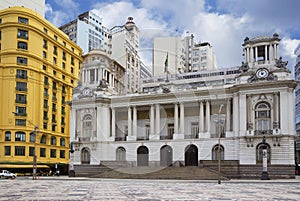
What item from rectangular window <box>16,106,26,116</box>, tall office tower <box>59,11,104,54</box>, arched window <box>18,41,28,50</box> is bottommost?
rectangular window <box>16,106,26,116</box>

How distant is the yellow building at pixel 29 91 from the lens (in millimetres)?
67938

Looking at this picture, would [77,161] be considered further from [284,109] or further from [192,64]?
[192,64]

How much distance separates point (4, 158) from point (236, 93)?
3955cm

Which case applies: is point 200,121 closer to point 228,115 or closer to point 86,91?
point 228,115

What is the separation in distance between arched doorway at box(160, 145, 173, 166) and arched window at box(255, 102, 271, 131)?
1406cm

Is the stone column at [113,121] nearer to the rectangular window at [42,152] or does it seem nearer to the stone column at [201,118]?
the stone column at [201,118]

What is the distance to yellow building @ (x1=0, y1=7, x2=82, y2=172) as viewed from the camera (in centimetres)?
6794

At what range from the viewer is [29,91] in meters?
71.1

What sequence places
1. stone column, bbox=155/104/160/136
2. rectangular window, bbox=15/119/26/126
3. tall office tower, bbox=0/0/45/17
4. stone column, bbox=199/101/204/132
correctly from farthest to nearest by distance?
tall office tower, bbox=0/0/45/17, rectangular window, bbox=15/119/26/126, stone column, bbox=155/104/160/136, stone column, bbox=199/101/204/132

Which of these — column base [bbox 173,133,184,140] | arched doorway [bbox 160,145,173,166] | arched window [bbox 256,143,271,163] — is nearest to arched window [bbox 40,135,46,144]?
arched doorway [bbox 160,145,173,166]

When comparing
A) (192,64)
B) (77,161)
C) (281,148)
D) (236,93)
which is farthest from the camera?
(192,64)

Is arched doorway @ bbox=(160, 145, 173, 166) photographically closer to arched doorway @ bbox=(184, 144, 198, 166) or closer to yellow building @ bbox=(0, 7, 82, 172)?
arched doorway @ bbox=(184, 144, 198, 166)

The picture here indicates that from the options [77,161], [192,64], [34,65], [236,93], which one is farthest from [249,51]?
[192,64]

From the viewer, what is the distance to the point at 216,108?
6097 cm
